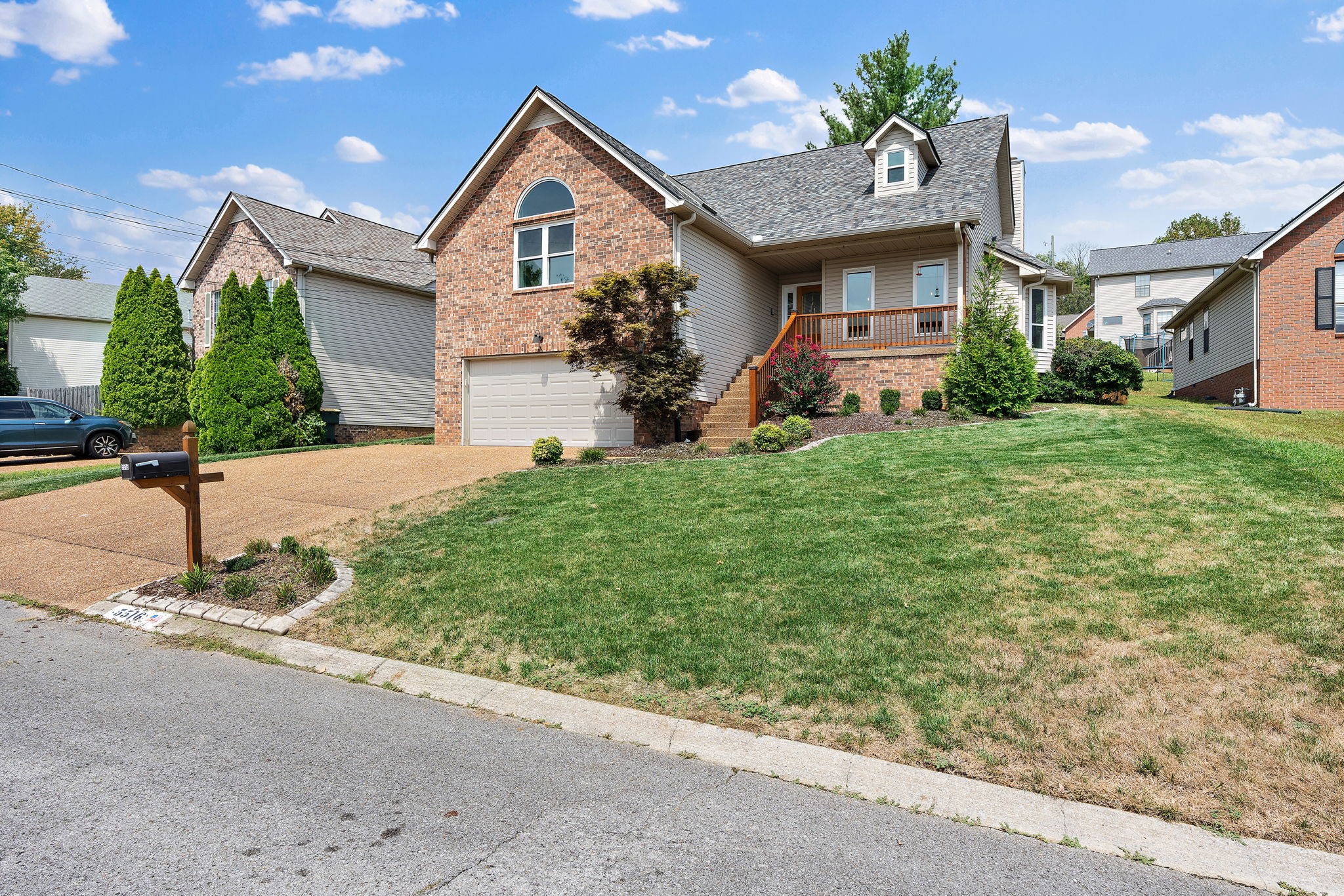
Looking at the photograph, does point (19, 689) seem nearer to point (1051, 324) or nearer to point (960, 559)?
point (960, 559)

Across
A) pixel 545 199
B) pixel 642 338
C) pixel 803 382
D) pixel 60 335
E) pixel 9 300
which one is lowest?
pixel 803 382

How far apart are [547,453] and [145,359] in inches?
572

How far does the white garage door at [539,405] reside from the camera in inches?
655

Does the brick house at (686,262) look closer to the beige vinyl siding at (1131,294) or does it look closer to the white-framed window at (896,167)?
the white-framed window at (896,167)

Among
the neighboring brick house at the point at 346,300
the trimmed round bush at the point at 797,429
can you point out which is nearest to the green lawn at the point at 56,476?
the neighboring brick house at the point at 346,300

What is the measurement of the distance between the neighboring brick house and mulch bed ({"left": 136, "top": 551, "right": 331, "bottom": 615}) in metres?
15.2

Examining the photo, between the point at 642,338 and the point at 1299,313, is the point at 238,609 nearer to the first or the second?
the point at 642,338

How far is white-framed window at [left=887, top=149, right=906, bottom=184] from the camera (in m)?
18.9

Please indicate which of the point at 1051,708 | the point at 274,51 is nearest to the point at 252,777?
the point at 1051,708

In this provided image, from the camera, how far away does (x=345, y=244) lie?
2406 cm

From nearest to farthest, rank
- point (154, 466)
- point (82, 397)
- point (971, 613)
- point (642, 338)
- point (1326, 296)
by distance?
point (971, 613)
point (154, 466)
point (642, 338)
point (1326, 296)
point (82, 397)

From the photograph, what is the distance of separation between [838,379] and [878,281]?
10.7ft

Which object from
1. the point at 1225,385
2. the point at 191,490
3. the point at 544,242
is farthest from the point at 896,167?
the point at 191,490

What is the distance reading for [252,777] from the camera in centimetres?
369
